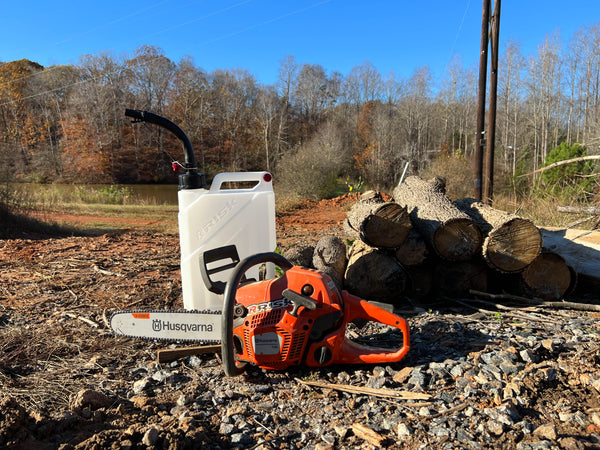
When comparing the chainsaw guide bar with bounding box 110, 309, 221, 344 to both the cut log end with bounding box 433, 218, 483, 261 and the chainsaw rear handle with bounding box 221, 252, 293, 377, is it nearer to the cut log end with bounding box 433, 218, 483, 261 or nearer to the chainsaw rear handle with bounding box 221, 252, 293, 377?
the chainsaw rear handle with bounding box 221, 252, 293, 377

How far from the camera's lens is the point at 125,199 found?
18797 millimetres

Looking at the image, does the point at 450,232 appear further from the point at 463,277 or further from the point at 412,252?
the point at 463,277

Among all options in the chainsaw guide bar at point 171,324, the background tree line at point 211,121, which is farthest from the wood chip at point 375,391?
the background tree line at point 211,121

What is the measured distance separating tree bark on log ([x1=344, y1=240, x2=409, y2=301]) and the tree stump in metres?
0.13

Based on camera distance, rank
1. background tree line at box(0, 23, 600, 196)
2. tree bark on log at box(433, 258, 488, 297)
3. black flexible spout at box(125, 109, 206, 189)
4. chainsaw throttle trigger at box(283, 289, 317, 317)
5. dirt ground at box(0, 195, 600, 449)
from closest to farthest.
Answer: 1. dirt ground at box(0, 195, 600, 449)
2. chainsaw throttle trigger at box(283, 289, 317, 317)
3. black flexible spout at box(125, 109, 206, 189)
4. tree bark on log at box(433, 258, 488, 297)
5. background tree line at box(0, 23, 600, 196)

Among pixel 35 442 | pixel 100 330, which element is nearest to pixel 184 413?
pixel 35 442

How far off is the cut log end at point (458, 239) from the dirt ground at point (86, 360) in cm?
88

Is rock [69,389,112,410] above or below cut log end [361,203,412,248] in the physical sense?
below

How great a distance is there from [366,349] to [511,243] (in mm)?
2172

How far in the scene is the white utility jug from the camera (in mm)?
3158

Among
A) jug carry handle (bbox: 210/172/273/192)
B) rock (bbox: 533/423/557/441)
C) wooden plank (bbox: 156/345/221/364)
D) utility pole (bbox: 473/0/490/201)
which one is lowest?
wooden plank (bbox: 156/345/221/364)

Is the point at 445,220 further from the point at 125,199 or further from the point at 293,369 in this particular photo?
the point at 125,199

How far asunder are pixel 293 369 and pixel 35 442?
1428 millimetres

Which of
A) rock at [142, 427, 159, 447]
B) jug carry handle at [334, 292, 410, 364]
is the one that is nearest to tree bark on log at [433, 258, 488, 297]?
jug carry handle at [334, 292, 410, 364]
